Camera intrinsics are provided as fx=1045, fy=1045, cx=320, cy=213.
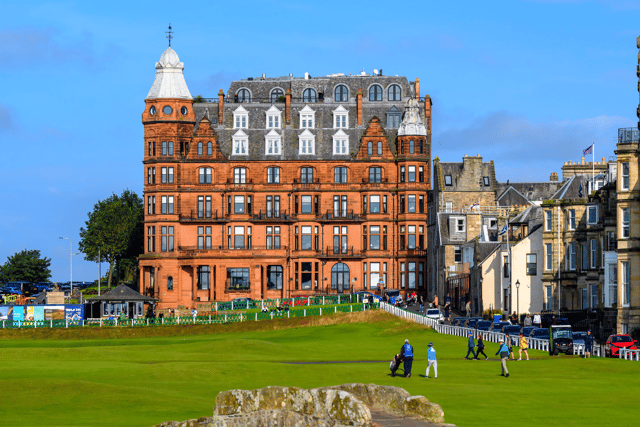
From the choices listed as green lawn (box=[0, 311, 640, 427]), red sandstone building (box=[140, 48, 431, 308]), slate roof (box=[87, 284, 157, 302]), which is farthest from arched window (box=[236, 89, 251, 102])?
green lawn (box=[0, 311, 640, 427])

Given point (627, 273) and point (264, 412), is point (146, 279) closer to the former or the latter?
point (627, 273)

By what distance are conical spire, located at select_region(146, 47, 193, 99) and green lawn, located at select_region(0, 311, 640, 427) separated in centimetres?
6183

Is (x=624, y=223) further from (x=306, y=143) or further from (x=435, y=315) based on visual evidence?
(x=306, y=143)

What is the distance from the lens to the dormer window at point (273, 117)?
13738 cm

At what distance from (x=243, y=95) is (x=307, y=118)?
11.5m

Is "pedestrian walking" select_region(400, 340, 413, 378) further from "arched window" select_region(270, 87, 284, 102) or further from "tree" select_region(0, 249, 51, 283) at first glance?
"tree" select_region(0, 249, 51, 283)

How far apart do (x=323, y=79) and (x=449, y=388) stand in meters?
102

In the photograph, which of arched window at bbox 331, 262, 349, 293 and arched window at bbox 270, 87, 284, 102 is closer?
arched window at bbox 331, 262, 349, 293

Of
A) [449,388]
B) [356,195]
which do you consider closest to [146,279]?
[356,195]

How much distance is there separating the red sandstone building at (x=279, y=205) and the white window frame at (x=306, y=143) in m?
0.13

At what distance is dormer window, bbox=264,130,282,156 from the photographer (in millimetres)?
135875

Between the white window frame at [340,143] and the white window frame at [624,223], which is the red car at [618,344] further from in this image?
the white window frame at [340,143]

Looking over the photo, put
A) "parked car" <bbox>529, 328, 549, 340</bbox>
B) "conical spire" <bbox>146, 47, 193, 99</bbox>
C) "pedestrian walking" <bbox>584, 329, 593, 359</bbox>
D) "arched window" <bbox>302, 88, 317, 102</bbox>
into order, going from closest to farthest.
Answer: "pedestrian walking" <bbox>584, 329, 593, 359</bbox> < "parked car" <bbox>529, 328, 549, 340</bbox> < "conical spire" <bbox>146, 47, 193, 99</bbox> < "arched window" <bbox>302, 88, 317, 102</bbox>

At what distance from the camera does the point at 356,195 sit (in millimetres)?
135000
